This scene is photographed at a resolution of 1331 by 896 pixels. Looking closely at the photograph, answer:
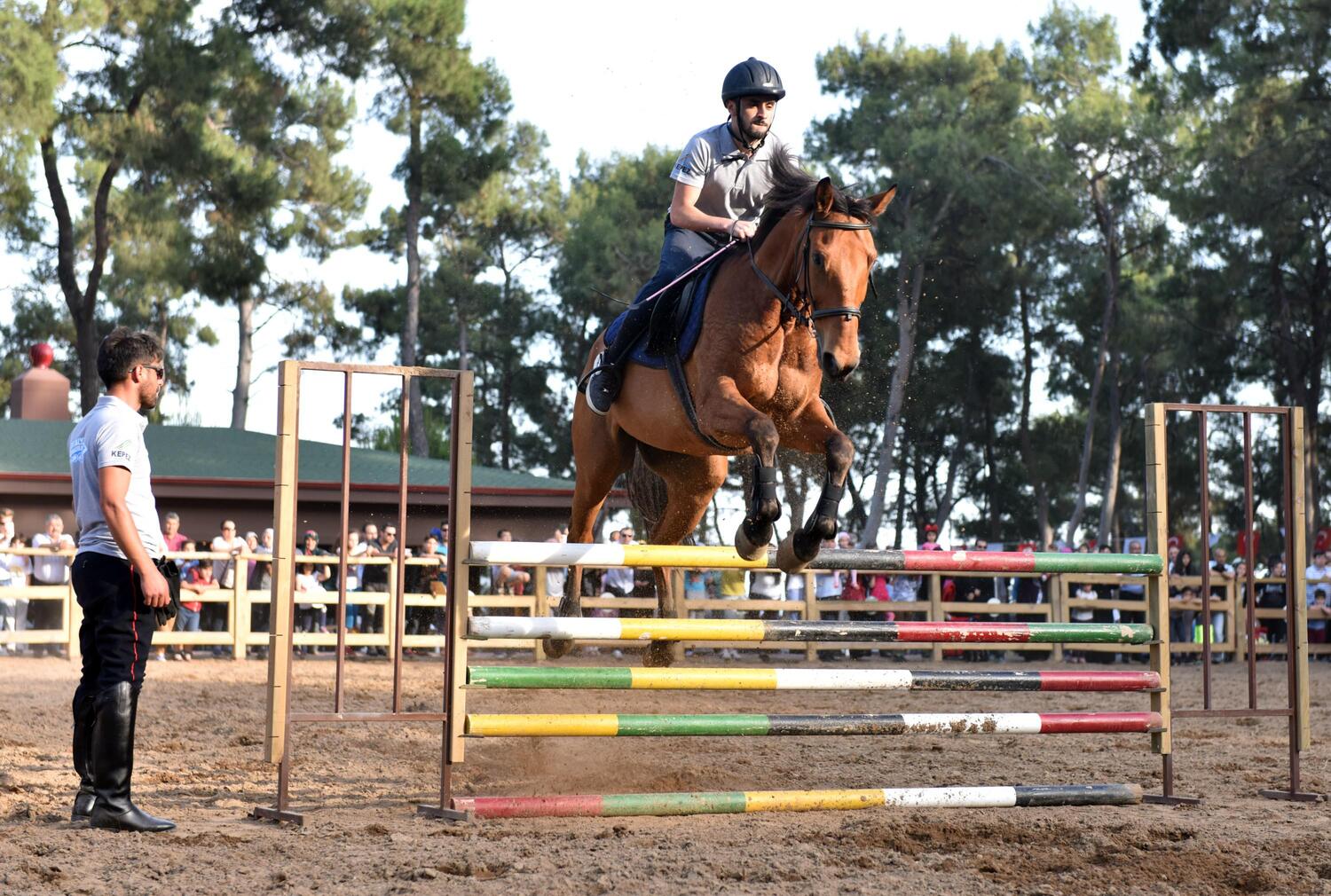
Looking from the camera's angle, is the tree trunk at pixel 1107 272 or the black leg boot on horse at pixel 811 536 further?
the tree trunk at pixel 1107 272

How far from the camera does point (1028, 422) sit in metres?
39.4

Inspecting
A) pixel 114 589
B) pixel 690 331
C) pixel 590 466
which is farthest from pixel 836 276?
pixel 114 589

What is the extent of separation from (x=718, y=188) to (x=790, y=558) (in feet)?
6.89

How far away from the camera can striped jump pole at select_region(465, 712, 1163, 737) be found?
5.43 metres

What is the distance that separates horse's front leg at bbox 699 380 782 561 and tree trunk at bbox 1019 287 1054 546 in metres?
33.1

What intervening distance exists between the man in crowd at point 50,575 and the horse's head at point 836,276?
12060 mm

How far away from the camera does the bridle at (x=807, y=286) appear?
5.57 m

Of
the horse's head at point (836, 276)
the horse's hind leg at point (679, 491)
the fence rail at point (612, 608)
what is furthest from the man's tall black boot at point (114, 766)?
the fence rail at point (612, 608)

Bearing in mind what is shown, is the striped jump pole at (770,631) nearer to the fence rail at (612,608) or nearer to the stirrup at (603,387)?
the stirrup at (603,387)

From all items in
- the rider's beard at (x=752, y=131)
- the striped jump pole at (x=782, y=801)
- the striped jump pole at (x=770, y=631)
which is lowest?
the striped jump pole at (x=782, y=801)

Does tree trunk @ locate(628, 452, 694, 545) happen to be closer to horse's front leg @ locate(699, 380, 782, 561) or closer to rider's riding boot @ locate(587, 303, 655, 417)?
rider's riding boot @ locate(587, 303, 655, 417)

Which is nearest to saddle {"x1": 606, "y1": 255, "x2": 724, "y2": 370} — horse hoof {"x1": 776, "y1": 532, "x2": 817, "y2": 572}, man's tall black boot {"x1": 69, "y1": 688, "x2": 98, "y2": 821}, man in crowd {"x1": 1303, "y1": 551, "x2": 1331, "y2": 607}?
horse hoof {"x1": 776, "y1": 532, "x2": 817, "y2": 572}

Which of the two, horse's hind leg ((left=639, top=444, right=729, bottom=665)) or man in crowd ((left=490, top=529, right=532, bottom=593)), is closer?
horse's hind leg ((left=639, top=444, right=729, bottom=665))

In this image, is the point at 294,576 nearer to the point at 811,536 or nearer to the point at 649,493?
the point at 811,536
